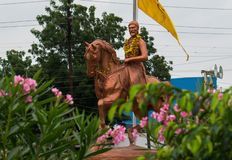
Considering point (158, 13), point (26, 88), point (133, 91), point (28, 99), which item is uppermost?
point (158, 13)

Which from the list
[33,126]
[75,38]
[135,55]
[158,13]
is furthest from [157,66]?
[33,126]

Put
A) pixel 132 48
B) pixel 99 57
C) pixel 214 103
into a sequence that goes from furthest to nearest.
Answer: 1. pixel 132 48
2. pixel 99 57
3. pixel 214 103

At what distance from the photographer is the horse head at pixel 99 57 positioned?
9945mm

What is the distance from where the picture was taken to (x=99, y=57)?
998cm

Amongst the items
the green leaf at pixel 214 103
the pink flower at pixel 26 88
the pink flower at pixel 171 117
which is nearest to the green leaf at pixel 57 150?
the pink flower at pixel 26 88

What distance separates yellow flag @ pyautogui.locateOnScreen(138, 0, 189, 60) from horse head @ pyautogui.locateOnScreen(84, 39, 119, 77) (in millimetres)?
4409

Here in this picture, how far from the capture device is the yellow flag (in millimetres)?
14344

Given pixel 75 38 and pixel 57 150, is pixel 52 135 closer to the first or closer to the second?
pixel 57 150

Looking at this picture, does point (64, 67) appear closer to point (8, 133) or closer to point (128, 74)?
point (128, 74)

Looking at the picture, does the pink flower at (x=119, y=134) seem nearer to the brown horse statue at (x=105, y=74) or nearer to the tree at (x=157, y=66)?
the brown horse statue at (x=105, y=74)

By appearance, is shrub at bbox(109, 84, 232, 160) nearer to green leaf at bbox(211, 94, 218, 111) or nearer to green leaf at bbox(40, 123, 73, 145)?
green leaf at bbox(211, 94, 218, 111)

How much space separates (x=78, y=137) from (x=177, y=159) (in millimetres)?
2901

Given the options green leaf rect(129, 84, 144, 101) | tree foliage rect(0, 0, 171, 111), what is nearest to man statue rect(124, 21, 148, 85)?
green leaf rect(129, 84, 144, 101)

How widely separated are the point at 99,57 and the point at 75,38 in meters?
17.6
